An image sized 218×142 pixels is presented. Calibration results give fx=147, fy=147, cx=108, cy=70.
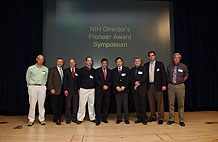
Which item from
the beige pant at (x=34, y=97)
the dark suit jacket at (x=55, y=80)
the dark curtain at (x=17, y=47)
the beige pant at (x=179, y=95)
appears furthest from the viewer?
the dark curtain at (x=17, y=47)

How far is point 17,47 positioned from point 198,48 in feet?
18.6

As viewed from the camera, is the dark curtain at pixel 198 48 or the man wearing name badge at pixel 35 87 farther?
the dark curtain at pixel 198 48

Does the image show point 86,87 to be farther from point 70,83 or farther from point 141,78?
point 141,78

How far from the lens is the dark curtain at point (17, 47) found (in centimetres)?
435

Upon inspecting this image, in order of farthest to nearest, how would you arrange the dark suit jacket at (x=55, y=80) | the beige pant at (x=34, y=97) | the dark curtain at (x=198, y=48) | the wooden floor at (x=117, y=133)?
the dark curtain at (x=198, y=48), the dark suit jacket at (x=55, y=80), the beige pant at (x=34, y=97), the wooden floor at (x=117, y=133)

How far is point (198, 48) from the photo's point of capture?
476cm

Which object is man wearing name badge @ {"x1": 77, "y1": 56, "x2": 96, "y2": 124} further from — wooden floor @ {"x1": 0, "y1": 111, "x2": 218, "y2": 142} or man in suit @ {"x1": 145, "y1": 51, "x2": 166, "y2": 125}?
man in suit @ {"x1": 145, "y1": 51, "x2": 166, "y2": 125}

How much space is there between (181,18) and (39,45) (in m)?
4.53

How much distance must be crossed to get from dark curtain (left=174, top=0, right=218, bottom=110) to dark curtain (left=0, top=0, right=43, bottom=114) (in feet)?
14.4

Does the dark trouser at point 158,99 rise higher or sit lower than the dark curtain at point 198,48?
lower

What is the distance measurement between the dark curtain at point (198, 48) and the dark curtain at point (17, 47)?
4.38 m

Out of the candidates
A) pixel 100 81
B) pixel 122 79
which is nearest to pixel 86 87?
pixel 100 81

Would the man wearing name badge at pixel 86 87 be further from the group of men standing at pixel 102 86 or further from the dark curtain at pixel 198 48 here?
the dark curtain at pixel 198 48

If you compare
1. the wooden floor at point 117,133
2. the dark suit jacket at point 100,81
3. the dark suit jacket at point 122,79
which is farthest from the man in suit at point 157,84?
the dark suit jacket at point 100,81
